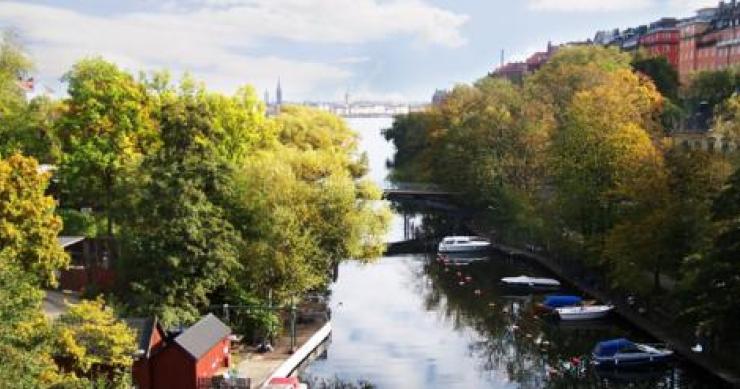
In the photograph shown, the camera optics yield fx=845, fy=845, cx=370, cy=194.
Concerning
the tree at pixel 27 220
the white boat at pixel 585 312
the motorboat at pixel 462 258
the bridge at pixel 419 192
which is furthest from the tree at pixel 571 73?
the tree at pixel 27 220

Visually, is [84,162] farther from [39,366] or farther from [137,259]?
[39,366]

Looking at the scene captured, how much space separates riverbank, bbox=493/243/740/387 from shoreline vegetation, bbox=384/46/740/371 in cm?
66

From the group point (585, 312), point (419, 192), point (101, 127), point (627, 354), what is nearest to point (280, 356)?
point (627, 354)

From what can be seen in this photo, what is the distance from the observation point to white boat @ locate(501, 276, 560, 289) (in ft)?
202

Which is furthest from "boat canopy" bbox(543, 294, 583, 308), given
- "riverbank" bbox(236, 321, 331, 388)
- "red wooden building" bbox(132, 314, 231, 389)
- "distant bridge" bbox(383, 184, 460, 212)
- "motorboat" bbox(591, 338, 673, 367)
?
"distant bridge" bbox(383, 184, 460, 212)

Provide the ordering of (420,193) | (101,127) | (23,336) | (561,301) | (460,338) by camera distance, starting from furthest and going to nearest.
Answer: (420,193) < (561,301) < (101,127) < (460,338) < (23,336)

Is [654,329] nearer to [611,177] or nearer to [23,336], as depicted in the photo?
[611,177]

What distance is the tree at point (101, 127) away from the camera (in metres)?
50.2

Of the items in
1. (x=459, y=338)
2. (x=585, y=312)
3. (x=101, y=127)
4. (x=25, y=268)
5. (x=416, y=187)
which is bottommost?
(x=459, y=338)

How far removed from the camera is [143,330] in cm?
3597

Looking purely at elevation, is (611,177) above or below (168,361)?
above

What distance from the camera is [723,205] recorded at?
34.7m

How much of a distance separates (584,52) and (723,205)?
70.9m

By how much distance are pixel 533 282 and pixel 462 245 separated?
1584cm
